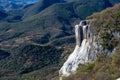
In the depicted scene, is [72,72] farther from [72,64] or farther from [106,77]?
[106,77]

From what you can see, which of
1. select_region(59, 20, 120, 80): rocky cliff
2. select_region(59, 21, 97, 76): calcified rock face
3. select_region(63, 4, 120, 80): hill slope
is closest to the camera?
select_region(63, 4, 120, 80): hill slope

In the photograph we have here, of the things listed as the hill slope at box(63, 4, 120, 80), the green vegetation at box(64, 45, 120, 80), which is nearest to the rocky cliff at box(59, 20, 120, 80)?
the hill slope at box(63, 4, 120, 80)

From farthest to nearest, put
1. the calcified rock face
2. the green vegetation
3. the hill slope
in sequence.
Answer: the calcified rock face < the hill slope < the green vegetation

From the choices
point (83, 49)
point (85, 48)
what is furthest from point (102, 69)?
point (83, 49)

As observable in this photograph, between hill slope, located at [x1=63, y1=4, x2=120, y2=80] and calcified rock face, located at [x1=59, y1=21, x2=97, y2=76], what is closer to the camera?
hill slope, located at [x1=63, y1=4, x2=120, y2=80]

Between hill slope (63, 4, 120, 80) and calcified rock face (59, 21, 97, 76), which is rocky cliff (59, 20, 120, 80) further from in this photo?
hill slope (63, 4, 120, 80)

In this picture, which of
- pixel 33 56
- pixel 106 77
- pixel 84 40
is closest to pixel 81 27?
pixel 84 40

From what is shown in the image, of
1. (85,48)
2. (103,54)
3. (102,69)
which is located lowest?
(102,69)

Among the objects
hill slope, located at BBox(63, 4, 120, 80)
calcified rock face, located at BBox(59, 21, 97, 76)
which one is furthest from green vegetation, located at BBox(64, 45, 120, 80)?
calcified rock face, located at BBox(59, 21, 97, 76)

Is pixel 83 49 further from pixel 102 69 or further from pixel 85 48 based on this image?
pixel 102 69
